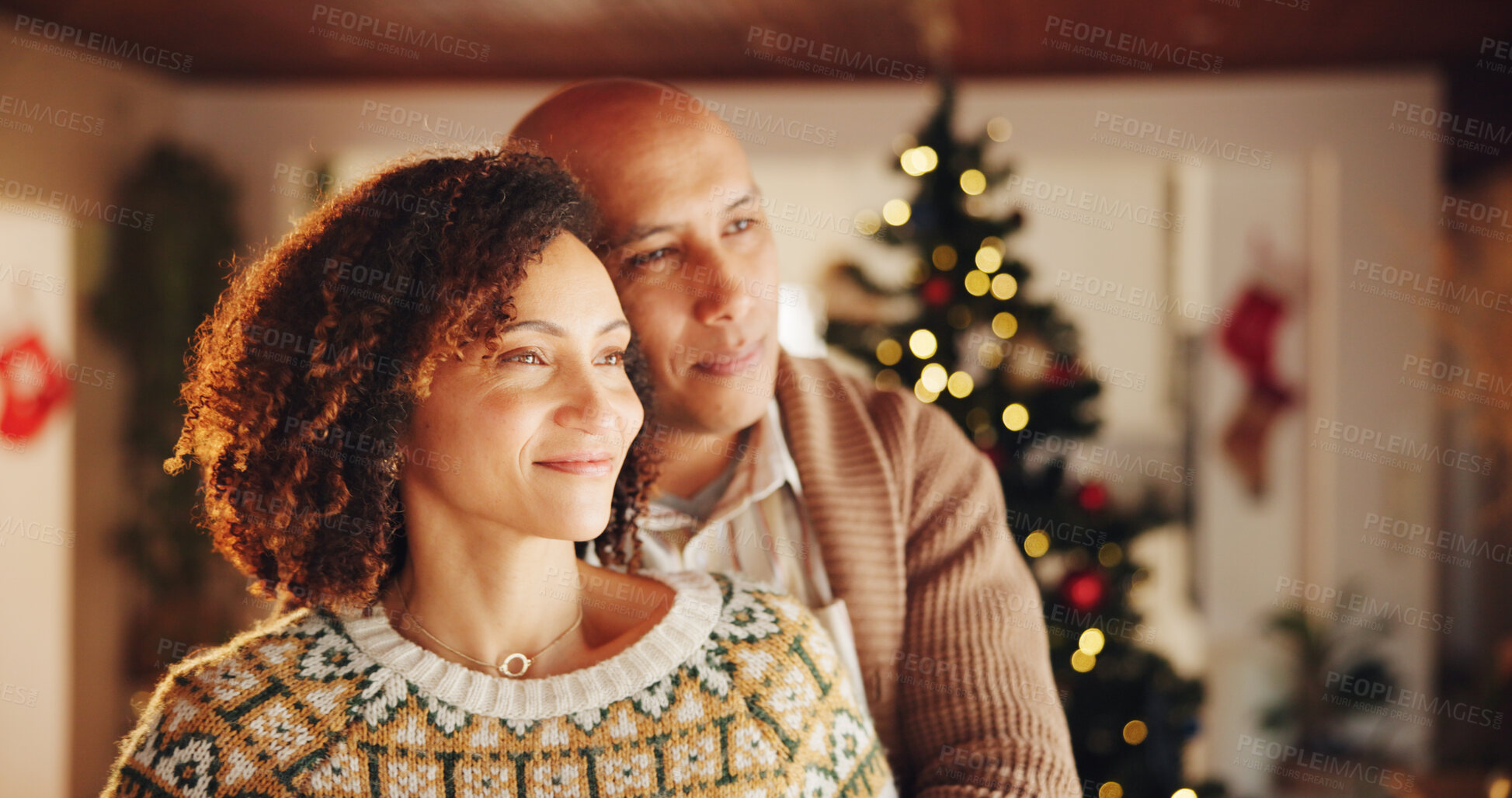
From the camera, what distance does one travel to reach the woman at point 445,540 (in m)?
1.14

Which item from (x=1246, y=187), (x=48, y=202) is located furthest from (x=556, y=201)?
(x=1246, y=187)

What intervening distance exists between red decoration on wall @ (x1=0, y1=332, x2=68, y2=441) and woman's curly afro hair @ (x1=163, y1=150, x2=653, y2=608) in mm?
3554

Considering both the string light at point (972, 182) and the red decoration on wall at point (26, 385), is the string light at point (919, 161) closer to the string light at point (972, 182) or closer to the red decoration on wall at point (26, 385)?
the string light at point (972, 182)

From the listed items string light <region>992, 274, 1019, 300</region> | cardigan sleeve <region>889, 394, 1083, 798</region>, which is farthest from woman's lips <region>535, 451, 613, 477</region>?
string light <region>992, 274, 1019, 300</region>

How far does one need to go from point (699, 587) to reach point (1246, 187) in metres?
4.60

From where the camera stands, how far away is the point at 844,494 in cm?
163

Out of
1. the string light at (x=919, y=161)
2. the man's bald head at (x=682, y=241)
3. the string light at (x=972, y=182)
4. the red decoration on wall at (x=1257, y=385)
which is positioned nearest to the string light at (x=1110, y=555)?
the string light at (x=972, y=182)

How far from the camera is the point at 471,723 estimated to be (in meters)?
1.16

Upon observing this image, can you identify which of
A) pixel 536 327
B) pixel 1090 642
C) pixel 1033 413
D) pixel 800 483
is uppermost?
pixel 536 327

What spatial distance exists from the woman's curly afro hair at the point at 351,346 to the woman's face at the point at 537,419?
3 centimetres

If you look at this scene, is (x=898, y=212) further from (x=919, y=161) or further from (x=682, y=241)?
(x=682, y=241)

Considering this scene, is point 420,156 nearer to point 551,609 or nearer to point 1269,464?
point 551,609

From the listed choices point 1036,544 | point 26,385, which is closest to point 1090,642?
point 1036,544

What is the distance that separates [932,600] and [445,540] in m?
0.75
